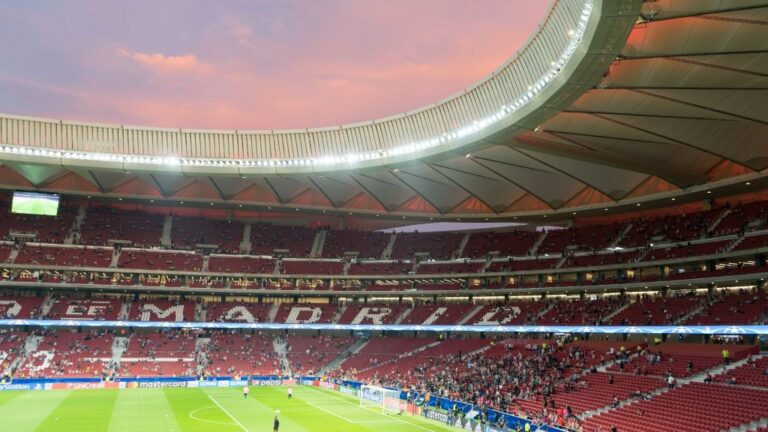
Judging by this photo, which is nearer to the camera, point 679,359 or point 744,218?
point 679,359

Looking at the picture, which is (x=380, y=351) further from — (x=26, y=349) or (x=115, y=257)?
(x=26, y=349)

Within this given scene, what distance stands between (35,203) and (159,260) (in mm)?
12882

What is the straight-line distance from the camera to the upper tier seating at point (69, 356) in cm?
5212

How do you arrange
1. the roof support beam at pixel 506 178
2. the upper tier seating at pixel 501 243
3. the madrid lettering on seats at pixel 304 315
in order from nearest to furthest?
the roof support beam at pixel 506 178, the upper tier seating at pixel 501 243, the madrid lettering on seats at pixel 304 315

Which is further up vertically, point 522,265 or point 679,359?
point 522,265

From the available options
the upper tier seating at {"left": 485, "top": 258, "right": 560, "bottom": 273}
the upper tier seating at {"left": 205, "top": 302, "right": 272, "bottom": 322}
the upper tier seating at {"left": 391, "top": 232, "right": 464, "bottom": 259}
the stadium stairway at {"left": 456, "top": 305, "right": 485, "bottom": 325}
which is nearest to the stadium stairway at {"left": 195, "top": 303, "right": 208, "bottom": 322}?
the upper tier seating at {"left": 205, "top": 302, "right": 272, "bottom": 322}

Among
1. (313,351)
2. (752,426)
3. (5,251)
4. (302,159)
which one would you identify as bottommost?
(752,426)

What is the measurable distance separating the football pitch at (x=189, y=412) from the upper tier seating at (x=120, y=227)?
2182 centimetres

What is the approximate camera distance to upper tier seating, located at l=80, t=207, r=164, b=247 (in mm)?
65812

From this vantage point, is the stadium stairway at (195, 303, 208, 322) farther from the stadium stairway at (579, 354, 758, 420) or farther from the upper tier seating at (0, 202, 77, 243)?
the stadium stairway at (579, 354, 758, 420)

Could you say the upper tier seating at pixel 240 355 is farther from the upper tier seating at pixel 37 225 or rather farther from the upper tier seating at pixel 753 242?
the upper tier seating at pixel 753 242

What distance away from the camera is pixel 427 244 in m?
71.4

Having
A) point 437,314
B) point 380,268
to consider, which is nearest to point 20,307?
point 380,268

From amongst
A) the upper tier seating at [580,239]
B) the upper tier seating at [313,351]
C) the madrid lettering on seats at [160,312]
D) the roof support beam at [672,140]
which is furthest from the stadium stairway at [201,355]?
the roof support beam at [672,140]
